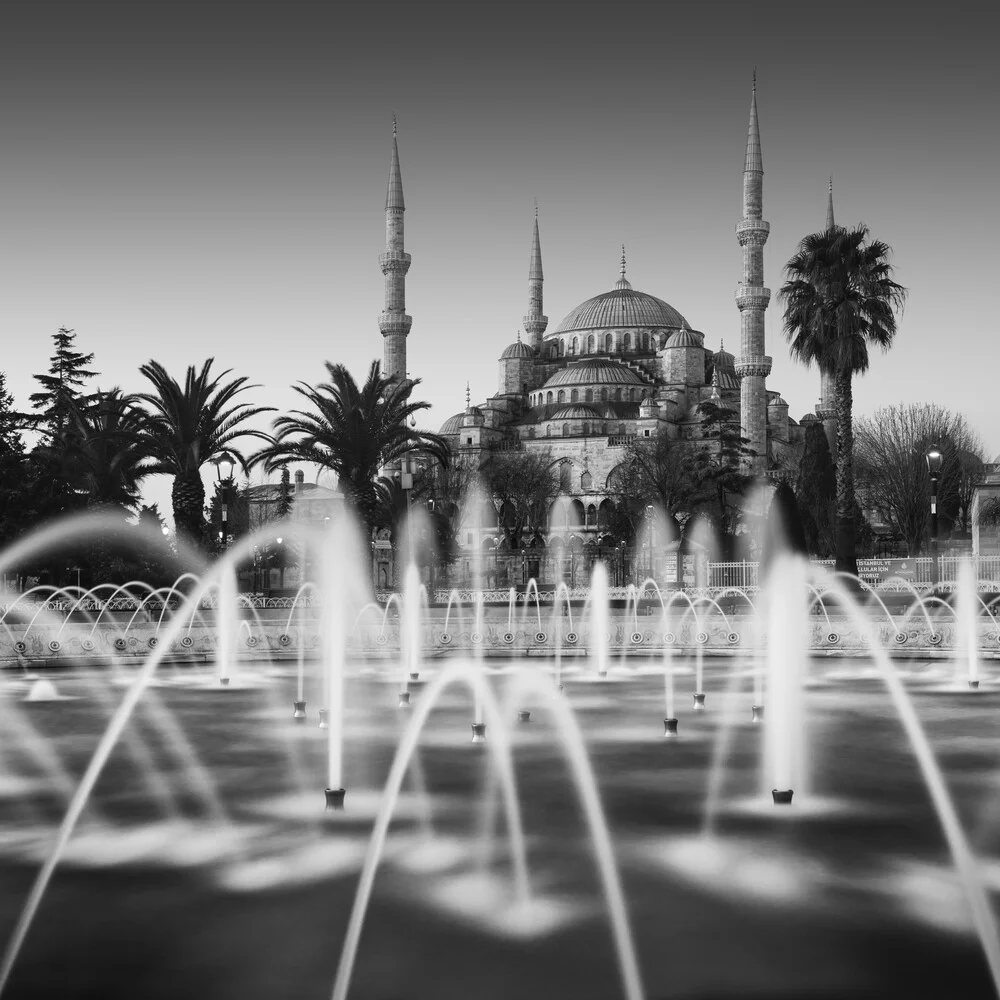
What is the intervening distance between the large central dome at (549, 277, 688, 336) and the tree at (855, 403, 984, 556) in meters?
42.9

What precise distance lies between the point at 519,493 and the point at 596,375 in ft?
69.0

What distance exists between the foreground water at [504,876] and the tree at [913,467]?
122 ft

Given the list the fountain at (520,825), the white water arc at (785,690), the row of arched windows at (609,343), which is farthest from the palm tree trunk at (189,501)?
Answer: the row of arched windows at (609,343)

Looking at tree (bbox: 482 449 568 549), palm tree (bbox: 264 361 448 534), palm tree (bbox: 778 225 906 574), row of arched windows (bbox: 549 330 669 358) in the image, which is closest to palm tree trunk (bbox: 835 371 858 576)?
palm tree (bbox: 778 225 906 574)

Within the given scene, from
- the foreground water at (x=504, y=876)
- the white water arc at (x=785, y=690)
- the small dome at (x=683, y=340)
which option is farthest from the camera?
the small dome at (x=683, y=340)

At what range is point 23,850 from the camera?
260 inches

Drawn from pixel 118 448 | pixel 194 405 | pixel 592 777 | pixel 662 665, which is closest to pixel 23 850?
pixel 592 777

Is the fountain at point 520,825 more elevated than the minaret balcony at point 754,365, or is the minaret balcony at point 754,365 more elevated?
the minaret balcony at point 754,365

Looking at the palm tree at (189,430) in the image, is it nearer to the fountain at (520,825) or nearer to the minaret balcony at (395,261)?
the fountain at (520,825)

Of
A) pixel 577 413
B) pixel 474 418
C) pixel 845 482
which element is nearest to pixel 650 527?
pixel 577 413

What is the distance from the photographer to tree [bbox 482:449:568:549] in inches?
2591

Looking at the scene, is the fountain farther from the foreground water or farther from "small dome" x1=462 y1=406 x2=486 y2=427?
"small dome" x1=462 y1=406 x2=486 y2=427

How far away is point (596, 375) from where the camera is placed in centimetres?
8494

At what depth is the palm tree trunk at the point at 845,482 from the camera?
25844 mm
